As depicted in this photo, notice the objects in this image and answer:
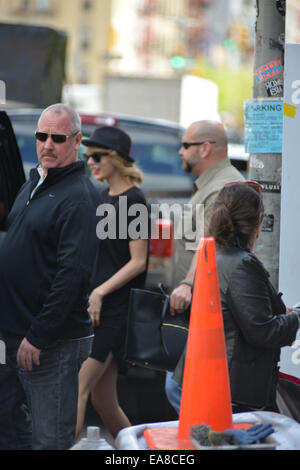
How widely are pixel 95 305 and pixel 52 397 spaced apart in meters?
1.25

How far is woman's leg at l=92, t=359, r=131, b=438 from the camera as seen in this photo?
552 centimetres

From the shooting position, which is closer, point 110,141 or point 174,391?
point 174,391

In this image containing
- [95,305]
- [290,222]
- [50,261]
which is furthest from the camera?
[95,305]

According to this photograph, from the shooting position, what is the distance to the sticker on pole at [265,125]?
4.93 metres

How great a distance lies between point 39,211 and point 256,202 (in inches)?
39.8

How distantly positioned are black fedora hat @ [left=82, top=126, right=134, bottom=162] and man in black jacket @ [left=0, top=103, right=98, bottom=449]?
4.26ft

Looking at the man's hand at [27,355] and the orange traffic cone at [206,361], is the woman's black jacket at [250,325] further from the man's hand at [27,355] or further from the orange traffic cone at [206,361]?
the man's hand at [27,355]

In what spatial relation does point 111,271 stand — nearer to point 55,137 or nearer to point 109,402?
point 109,402

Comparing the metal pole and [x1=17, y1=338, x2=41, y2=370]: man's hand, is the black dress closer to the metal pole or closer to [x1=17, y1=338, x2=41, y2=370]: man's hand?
the metal pole

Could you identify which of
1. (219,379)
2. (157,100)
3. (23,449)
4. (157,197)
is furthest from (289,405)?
(157,100)

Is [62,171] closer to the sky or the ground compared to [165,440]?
closer to the sky

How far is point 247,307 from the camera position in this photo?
387 cm

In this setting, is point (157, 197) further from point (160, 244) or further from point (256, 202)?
point (256, 202)

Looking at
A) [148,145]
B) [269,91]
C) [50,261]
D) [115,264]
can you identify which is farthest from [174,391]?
[148,145]
